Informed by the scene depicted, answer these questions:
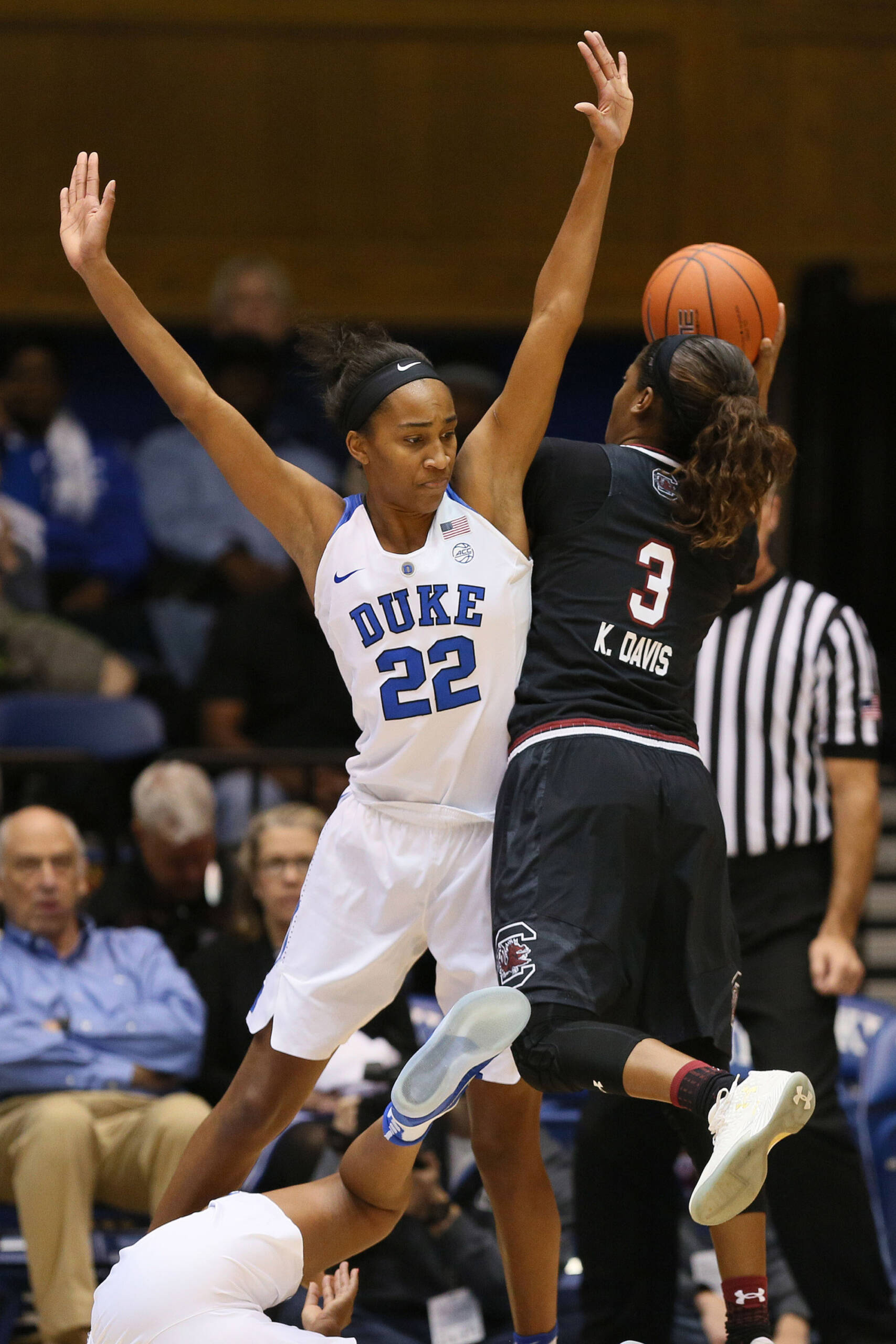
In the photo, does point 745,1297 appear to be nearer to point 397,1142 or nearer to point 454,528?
point 397,1142

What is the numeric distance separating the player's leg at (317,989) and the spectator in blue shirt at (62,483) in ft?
14.3

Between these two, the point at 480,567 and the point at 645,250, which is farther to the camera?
the point at 645,250

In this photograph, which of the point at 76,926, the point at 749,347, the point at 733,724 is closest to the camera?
the point at 749,347

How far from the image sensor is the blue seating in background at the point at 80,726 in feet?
22.8

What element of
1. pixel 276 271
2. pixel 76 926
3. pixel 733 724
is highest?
pixel 276 271

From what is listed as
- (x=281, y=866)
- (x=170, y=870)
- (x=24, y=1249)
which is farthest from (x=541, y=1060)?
(x=170, y=870)

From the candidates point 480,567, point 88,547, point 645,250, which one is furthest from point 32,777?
point 645,250

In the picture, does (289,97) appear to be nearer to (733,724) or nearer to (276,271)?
(276,271)

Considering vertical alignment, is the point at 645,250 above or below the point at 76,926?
above

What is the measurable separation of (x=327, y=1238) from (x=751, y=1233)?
88 centimetres

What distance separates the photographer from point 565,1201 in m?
5.27

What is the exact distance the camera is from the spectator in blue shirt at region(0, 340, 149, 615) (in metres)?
7.93

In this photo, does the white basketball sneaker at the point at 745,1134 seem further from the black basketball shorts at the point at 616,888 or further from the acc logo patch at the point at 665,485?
the acc logo patch at the point at 665,485

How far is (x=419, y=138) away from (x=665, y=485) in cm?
563
